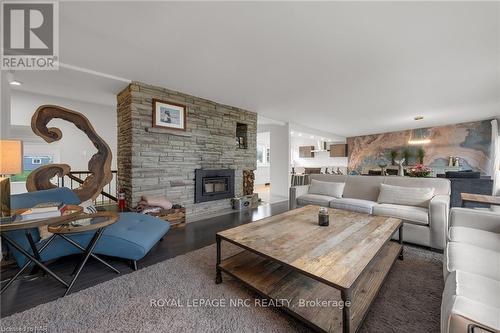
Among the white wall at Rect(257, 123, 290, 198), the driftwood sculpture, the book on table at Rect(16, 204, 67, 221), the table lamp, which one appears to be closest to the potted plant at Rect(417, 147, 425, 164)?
the white wall at Rect(257, 123, 290, 198)

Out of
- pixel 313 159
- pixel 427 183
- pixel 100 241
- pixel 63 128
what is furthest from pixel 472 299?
pixel 313 159

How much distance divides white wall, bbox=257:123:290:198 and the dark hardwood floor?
324 centimetres

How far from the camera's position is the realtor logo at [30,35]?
1.73 metres

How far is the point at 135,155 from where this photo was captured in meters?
3.22

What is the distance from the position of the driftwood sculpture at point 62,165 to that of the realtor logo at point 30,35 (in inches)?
24.5

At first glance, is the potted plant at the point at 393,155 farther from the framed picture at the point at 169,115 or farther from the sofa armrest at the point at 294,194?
the framed picture at the point at 169,115

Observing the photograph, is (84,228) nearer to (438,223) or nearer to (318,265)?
(318,265)

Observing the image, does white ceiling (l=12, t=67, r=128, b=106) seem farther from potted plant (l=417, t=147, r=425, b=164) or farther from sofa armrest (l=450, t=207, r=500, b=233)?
potted plant (l=417, t=147, r=425, b=164)

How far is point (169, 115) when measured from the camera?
3.54 metres

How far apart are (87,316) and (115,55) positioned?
266 cm

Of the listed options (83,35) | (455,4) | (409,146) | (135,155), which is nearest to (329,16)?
(455,4)

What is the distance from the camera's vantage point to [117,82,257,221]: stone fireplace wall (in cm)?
325

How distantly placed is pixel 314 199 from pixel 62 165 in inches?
150

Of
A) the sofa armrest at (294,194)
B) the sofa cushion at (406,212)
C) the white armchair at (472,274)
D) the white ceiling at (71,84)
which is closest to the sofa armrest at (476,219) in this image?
the white armchair at (472,274)
